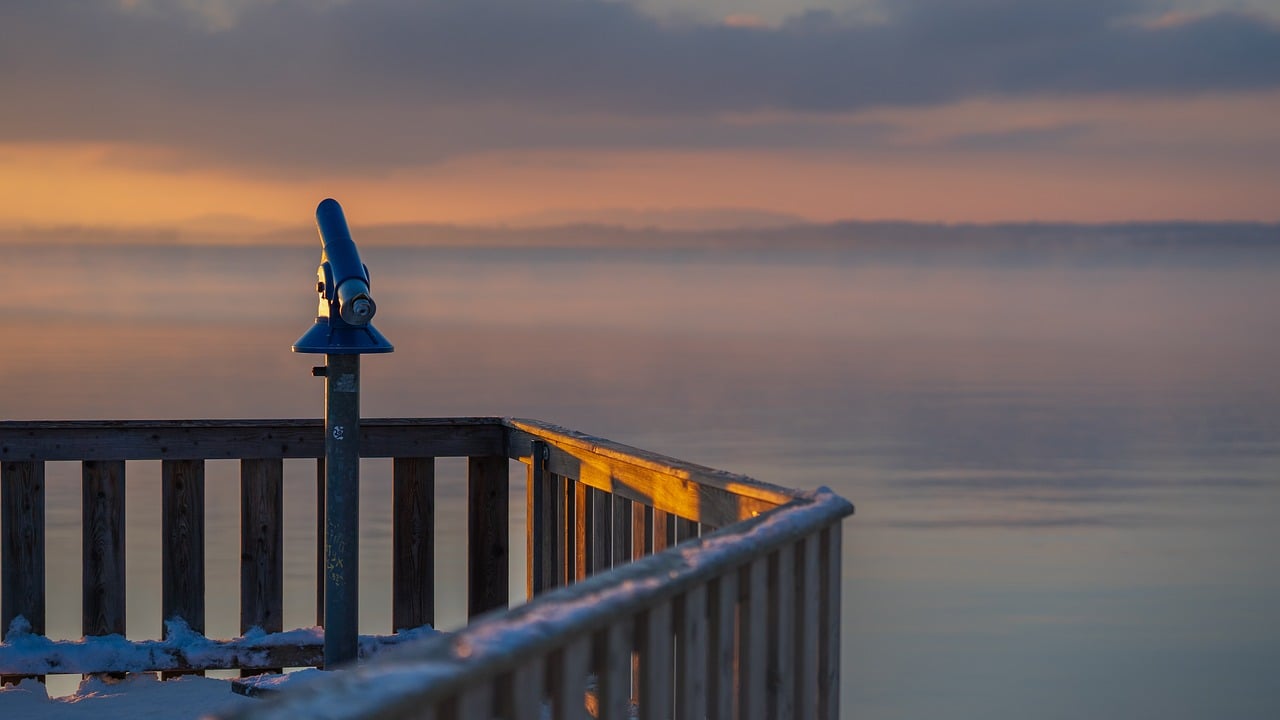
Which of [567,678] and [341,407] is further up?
[341,407]

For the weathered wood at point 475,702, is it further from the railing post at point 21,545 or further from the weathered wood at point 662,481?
the railing post at point 21,545

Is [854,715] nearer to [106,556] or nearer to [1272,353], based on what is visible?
[106,556]

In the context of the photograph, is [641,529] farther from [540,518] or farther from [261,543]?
[261,543]

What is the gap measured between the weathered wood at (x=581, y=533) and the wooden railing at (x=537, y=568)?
Answer: 0.03 ft

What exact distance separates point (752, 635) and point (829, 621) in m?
0.54

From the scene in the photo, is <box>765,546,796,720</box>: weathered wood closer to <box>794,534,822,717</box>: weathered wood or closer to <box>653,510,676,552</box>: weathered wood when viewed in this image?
<box>794,534,822,717</box>: weathered wood

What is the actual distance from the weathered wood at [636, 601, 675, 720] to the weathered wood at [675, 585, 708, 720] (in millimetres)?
89

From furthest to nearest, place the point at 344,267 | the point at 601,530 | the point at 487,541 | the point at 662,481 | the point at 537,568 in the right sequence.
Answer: the point at 487,541 < the point at 537,568 < the point at 344,267 < the point at 601,530 < the point at 662,481

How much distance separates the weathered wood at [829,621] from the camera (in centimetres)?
366

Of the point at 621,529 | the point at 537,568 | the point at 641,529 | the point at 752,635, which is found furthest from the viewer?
the point at 537,568

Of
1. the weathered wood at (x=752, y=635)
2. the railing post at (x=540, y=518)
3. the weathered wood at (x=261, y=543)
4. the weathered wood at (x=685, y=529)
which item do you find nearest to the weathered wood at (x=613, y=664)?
the weathered wood at (x=752, y=635)

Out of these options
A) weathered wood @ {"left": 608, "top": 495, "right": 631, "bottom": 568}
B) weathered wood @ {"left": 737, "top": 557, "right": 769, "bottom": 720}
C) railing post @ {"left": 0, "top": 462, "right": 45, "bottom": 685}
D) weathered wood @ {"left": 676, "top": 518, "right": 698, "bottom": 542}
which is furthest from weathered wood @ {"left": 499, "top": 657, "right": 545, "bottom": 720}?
railing post @ {"left": 0, "top": 462, "right": 45, "bottom": 685}

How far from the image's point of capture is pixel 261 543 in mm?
5996

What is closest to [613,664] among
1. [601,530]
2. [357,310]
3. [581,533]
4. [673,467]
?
[673,467]
